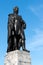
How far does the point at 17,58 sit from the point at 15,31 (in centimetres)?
188

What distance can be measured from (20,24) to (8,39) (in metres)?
1.28

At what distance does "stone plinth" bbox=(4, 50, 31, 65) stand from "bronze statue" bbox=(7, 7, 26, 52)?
387mm

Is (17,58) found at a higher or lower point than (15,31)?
lower

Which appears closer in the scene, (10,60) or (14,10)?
(10,60)

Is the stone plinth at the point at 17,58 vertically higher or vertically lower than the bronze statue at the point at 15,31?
lower

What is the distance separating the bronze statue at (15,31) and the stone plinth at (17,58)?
0.39 meters

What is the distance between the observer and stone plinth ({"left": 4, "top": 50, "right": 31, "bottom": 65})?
12984 millimetres

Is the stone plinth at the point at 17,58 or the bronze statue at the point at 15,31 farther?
the bronze statue at the point at 15,31

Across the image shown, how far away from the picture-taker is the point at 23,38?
13.8 metres

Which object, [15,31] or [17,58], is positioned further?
[15,31]

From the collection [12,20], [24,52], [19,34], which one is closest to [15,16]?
[12,20]

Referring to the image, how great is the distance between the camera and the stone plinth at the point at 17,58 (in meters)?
13.0

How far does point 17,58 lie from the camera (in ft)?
42.5

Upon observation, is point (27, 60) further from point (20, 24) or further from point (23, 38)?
point (20, 24)
